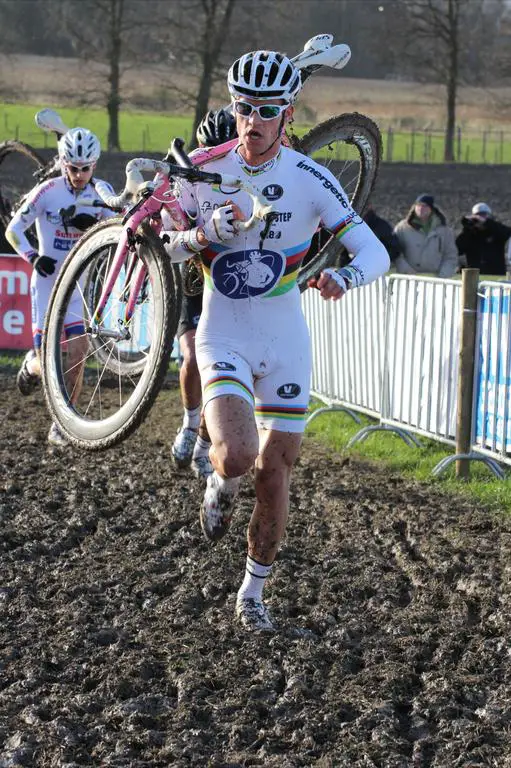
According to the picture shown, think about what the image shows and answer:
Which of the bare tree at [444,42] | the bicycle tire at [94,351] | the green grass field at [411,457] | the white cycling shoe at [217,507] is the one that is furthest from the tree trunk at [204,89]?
the white cycling shoe at [217,507]

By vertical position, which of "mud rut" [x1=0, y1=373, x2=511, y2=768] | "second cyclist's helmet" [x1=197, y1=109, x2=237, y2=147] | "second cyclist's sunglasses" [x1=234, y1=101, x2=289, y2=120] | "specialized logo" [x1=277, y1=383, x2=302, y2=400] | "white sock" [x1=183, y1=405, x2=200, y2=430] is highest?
"second cyclist's helmet" [x1=197, y1=109, x2=237, y2=147]

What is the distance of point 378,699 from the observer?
471 centimetres

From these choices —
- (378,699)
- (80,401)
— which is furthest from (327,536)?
(80,401)

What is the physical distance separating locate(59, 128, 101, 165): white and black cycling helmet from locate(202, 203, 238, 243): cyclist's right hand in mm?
4494

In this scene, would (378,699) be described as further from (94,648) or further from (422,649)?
(94,648)

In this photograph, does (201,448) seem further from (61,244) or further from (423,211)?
(423,211)

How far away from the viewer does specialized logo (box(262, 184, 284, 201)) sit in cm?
546

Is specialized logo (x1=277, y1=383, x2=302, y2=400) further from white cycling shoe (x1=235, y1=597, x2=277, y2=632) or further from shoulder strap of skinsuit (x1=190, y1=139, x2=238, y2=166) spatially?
shoulder strap of skinsuit (x1=190, y1=139, x2=238, y2=166)

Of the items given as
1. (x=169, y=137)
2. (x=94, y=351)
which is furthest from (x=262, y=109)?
(x=169, y=137)

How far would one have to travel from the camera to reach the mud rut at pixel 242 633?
4.32 meters

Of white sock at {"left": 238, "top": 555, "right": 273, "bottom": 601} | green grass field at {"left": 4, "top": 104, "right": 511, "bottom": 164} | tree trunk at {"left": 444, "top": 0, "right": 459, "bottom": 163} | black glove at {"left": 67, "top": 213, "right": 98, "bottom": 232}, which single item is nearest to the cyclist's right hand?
white sock at {"left": 238, "top": 555, "right": 273, "bottom": 601}

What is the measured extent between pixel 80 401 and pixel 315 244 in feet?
17.0

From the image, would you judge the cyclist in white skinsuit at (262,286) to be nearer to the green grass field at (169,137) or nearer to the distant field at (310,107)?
the green grass field at (169,137)

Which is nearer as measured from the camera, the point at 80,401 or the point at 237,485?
the point at 237,485
